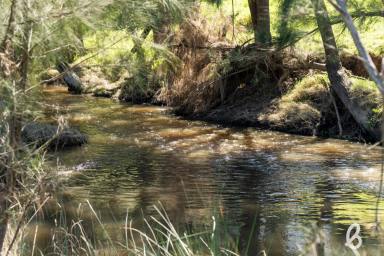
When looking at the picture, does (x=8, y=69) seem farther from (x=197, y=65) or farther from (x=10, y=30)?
(x=197, y=65)

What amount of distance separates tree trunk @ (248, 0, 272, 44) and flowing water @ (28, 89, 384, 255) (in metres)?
1.86

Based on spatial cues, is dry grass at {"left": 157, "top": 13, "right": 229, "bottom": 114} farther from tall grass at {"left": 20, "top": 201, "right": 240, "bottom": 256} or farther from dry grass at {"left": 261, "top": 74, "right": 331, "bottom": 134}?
tall grass at {"left": 20, "top": 201, "right": 240, "bottom": 256}

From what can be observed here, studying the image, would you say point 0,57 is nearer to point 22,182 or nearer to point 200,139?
point 22,182

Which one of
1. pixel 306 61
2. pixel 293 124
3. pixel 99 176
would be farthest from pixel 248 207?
pixel 306 61

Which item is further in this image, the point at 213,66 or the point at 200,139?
the point at 213,66

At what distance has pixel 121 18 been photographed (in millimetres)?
4102

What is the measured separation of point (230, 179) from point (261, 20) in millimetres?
5487

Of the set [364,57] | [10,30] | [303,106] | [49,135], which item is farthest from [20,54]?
[303,106]

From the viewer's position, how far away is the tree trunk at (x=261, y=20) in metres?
12.4

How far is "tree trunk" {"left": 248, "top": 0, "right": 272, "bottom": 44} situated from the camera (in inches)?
487

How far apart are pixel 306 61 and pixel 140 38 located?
30.8 ft

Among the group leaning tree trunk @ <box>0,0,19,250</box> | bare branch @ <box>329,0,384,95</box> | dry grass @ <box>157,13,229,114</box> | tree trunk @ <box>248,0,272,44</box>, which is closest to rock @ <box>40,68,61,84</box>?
leaning tree trunk @ <box>0,0,19,250</box>

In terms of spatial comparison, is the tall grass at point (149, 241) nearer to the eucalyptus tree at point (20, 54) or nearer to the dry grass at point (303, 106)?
the eucalyptus tree at point (20, 54)

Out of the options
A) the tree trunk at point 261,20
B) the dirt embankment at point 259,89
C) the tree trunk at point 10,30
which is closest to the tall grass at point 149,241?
the tree trunk at point 10,30
